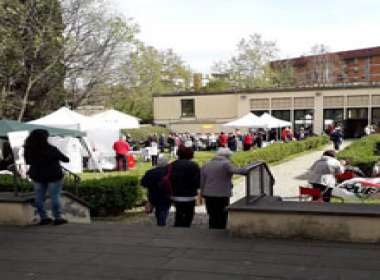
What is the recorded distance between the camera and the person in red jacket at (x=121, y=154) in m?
19.0

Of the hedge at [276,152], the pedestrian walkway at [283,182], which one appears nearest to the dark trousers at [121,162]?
the hedge at [276,152]

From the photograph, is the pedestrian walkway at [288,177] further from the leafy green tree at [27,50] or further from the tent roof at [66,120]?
the leafy green tree at [27,50]

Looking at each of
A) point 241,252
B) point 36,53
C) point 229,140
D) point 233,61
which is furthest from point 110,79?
point 233,61

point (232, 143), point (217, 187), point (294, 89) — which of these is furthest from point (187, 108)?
point (217, 187)

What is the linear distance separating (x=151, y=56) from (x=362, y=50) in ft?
168

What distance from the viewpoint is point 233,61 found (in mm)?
63781

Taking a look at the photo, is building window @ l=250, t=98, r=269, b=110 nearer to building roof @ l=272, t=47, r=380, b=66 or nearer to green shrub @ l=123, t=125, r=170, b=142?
green shrub @ l=123, t=125, r=170, b=142

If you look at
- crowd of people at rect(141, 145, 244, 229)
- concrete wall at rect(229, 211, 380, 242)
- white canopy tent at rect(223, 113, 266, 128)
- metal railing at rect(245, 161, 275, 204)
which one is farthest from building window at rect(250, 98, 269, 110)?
concrete wall at rect(229, 211, 380, 242)

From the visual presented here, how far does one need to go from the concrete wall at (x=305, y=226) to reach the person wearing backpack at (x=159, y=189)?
6.14 ft

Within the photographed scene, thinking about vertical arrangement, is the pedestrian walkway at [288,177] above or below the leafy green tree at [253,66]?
below

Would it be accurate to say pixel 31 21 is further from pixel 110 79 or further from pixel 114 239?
pixel 114 239

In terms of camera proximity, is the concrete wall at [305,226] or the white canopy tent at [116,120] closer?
the concrete wall at [305,226]

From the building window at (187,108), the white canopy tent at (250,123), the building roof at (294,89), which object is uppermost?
the building roof at (294,89)

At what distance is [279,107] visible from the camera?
47750mm
